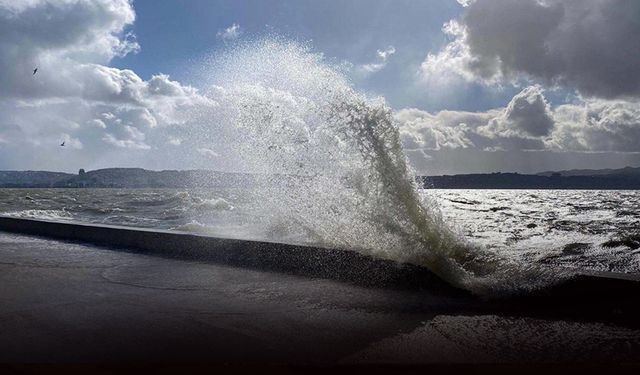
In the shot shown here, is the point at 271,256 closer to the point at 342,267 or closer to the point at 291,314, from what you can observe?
the point at 342,267

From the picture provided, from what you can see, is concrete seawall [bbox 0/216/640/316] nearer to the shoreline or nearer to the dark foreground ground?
the shoreline

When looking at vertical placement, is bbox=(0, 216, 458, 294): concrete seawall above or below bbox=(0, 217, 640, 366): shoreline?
above

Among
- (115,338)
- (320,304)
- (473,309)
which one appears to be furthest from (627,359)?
(115,338)

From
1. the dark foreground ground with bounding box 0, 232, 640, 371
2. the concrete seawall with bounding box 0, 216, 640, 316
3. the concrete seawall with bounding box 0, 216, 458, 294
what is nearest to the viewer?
the dark foreground ground with bounding box 0, 232, 640, 371

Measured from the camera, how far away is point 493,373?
7.58ft

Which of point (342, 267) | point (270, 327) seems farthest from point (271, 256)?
point (270, 327)

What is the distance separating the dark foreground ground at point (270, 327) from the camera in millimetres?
2529

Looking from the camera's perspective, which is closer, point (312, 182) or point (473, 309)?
point (473, 309)

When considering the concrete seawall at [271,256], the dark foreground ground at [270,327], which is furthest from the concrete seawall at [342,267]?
the dark foreground ground at [270,327]

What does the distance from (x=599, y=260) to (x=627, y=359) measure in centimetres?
513

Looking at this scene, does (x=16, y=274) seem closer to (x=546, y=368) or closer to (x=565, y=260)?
(x=546, y=368)

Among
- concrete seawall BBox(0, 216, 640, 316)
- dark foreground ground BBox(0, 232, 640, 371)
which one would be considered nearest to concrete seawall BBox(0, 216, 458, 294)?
concrete seawall BBox(0, 216, 640, 316)

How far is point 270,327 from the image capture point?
3.08m

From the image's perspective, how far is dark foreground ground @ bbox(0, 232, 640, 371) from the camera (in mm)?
2529
